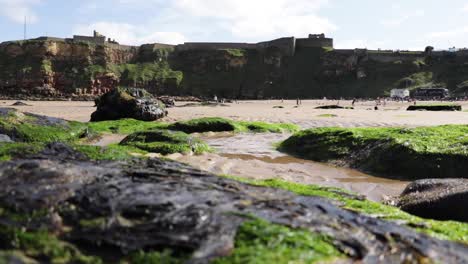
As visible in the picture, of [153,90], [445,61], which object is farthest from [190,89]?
[445,61]

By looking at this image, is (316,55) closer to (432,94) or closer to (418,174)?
(432,94)

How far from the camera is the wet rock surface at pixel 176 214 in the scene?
11.2ft

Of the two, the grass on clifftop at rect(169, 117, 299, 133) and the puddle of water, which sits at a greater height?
the grass on clifftop at rect(169, 117, 299, 133)

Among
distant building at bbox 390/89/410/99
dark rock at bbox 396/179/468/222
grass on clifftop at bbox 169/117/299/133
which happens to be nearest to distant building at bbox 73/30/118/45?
distant building at bbox 390/89/410/99

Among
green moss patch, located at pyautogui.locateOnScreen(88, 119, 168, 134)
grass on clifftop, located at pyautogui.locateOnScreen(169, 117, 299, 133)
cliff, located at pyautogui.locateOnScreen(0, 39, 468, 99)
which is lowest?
green moss patch, located at pyautogui.locateOnScreen(88, 119, 168, 134)

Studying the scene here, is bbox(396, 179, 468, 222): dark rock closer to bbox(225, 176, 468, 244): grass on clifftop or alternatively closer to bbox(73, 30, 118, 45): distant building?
bbox(225, 176, 468, 244): grass on clifftop

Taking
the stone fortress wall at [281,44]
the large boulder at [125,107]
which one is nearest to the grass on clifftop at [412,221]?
the large boulder at [125,107]

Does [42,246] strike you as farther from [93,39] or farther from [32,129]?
[93,39]

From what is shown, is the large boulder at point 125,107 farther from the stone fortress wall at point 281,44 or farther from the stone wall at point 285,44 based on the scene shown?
the stone fortress wall at point 281,44

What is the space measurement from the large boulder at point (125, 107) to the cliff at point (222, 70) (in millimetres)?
50988

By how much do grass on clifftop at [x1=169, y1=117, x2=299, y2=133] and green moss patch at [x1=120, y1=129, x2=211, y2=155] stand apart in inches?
155

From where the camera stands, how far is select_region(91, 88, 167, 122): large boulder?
19.6 metres

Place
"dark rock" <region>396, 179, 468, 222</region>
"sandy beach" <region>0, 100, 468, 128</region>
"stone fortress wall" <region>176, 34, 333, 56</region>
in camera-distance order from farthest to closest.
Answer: "stone fortress wall" <region>176, 34, 333, 56</region>
"sandy beach" <region>0, 100, 468, 128</region>
"dark rock" <region>396, 179, 468, 222</region>

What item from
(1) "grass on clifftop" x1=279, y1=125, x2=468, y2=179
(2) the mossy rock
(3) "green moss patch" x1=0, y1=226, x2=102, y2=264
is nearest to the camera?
(3) "green moss patch" x1=0, y1=226, x2=102, y2=264
